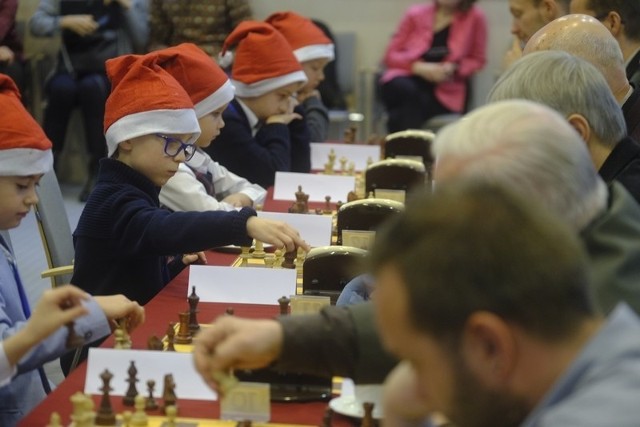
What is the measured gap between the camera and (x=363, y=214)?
3.61 m

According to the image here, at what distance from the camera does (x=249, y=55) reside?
5.26 metres

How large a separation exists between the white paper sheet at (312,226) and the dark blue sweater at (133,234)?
390 millimetres

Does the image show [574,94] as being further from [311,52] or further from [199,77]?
[311,52]

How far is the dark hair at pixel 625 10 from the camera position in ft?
14.5

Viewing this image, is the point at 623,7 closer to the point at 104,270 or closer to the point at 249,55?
the point at 249,55

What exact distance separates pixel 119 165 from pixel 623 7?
6.91 feet

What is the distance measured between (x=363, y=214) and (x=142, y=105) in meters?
0.75

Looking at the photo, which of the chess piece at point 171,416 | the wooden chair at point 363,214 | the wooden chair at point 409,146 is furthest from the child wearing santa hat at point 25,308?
the wooden chair at point 409,146

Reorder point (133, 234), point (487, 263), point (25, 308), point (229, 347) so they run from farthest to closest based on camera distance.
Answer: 1. point (133, 234)
2. point (25, 308)
3. point (229, 347)
4. point (487, 263)

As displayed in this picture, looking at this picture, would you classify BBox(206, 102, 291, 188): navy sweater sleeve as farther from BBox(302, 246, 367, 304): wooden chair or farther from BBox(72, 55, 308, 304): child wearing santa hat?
BBox(302, 246, 367, 304): wooden chair

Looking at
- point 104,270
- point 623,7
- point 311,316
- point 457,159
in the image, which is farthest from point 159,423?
point 623,7

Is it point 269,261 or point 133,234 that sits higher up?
point 133,234

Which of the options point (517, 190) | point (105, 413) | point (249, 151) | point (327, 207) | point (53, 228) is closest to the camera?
point (517, 190)

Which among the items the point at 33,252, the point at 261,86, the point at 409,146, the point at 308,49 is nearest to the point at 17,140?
the point at 261,86
